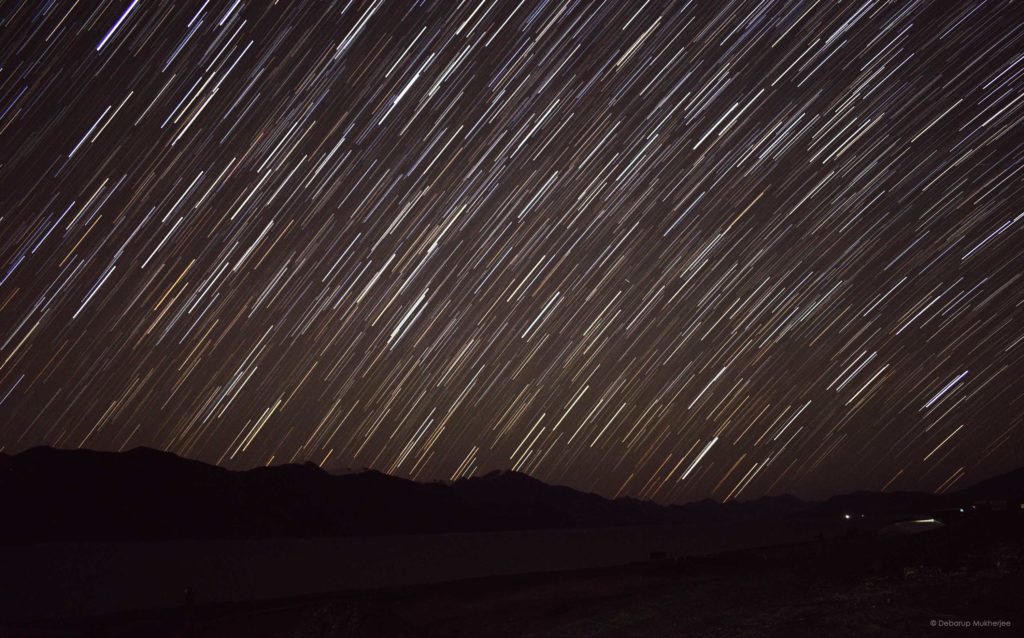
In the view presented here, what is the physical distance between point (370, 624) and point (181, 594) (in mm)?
32333

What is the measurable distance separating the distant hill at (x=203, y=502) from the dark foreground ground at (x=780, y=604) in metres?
87.0

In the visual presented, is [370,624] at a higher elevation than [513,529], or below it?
higher

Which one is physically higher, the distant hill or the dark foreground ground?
the dark foreground ground

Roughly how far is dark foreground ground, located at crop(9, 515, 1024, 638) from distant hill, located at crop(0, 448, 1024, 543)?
286ft

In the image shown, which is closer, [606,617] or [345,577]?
[606,617]

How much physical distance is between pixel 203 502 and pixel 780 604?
375 feet

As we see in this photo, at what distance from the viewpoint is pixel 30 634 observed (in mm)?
18125

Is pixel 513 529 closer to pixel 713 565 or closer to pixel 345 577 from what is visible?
pixel 345 577

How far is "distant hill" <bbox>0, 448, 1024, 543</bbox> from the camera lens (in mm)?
97000

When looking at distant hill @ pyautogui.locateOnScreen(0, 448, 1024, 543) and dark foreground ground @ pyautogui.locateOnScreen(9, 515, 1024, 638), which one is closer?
dark foreground ground @ pyautogui.locateOnScreen(9, 515, 1024, 638)

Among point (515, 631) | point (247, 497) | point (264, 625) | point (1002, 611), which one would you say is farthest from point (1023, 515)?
point (247, 497)

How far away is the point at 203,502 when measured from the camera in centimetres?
11281

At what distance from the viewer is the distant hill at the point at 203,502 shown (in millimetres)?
97000

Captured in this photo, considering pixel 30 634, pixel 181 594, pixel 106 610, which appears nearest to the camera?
pixel 30 634
